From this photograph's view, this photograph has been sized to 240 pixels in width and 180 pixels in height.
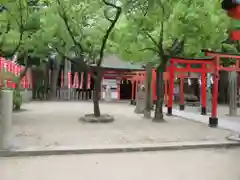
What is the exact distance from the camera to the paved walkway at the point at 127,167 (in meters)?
6.85

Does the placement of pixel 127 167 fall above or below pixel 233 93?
below

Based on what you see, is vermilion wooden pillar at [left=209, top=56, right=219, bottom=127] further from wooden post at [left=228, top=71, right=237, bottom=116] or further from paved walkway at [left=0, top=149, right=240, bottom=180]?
wooden post at [left=228, top=71, right=237, bottom=116]

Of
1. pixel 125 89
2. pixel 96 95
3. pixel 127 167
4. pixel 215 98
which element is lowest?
pixel 127 167

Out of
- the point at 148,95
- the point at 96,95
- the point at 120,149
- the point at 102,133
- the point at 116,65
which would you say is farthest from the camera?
the point at 116,65

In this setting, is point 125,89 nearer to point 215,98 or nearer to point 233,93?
point 233,93

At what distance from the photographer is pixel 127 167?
7.61m

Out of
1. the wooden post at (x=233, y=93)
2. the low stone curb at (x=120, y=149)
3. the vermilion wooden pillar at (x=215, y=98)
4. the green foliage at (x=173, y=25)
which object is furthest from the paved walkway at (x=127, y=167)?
the wooden post at (x=233, y=93)

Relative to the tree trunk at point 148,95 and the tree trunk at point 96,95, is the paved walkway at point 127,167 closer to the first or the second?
the tree trunk at point 96,95

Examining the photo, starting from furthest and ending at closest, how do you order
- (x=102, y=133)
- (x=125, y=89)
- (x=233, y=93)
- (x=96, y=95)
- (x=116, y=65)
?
1. (x=125, y=89)
2. (x=116, y=65)
3. (x=233, y=93)
4. (x=96, y=95)
5. (x=102, y=133)

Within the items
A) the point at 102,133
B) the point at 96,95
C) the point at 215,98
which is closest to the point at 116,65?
the point at 96,95

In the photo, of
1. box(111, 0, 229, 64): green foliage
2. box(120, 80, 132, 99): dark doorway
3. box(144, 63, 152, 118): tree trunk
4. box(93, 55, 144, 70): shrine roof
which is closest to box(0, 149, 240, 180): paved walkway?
box(111, 0, 229, 64): green foliage

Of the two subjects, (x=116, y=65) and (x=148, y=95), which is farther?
(x=116, y=65)

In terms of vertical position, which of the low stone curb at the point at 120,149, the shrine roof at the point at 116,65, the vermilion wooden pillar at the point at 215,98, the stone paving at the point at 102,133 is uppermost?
the shrine roof at the point at 116,65

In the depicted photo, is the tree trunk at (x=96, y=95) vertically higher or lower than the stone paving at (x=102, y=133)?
higher
